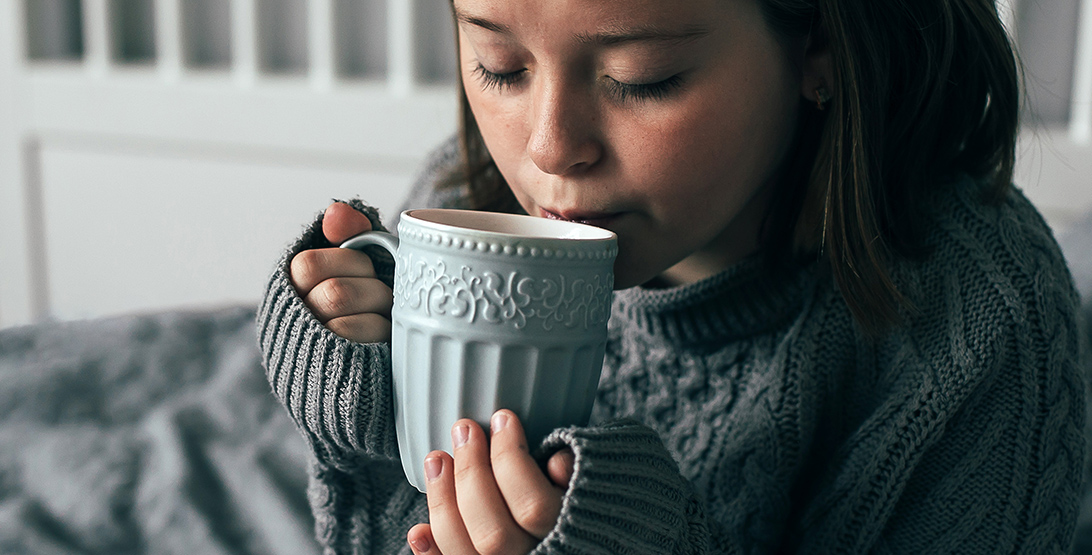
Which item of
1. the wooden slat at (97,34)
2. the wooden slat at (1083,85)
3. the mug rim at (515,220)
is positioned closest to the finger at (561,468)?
the mug rim at (515,220)

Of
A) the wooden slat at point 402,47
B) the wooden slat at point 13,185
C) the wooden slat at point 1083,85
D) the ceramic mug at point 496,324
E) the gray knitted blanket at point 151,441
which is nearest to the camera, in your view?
the ceramic mug at point 496,324

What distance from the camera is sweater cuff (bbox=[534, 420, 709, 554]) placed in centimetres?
55

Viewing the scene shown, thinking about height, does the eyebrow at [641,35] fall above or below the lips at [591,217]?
above

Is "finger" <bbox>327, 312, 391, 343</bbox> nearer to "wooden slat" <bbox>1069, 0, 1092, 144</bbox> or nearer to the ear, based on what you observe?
the ear

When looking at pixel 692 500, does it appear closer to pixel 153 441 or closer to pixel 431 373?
pixel 431 373

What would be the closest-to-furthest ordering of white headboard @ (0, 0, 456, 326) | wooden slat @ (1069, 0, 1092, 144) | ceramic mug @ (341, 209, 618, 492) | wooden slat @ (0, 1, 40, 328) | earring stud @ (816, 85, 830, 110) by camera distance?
ceramic mug @ (341, 209, 618, 492) < earring stud @ (816, 85, 830, 110) < wooden slat @ (1069, 0, 1092, 144) < white headboard @ (0, 0, 456, 326) < wooden slat @ (0, 1, 40, 328)

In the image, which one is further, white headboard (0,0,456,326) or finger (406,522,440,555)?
white headboard (0,0,456,326)

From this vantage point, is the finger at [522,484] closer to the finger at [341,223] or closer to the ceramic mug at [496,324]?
the ceramic mug at [496,324]

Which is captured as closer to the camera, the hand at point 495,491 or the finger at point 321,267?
the hand at point 495,491

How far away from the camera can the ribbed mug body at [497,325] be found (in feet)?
1.74

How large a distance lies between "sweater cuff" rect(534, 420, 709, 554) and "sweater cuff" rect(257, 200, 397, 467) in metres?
0.13

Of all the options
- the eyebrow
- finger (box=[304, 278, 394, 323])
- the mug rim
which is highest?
the eyebrow

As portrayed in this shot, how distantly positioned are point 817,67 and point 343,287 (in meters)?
0.41

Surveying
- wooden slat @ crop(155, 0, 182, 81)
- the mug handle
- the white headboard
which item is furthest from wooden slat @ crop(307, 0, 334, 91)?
the mug handle
